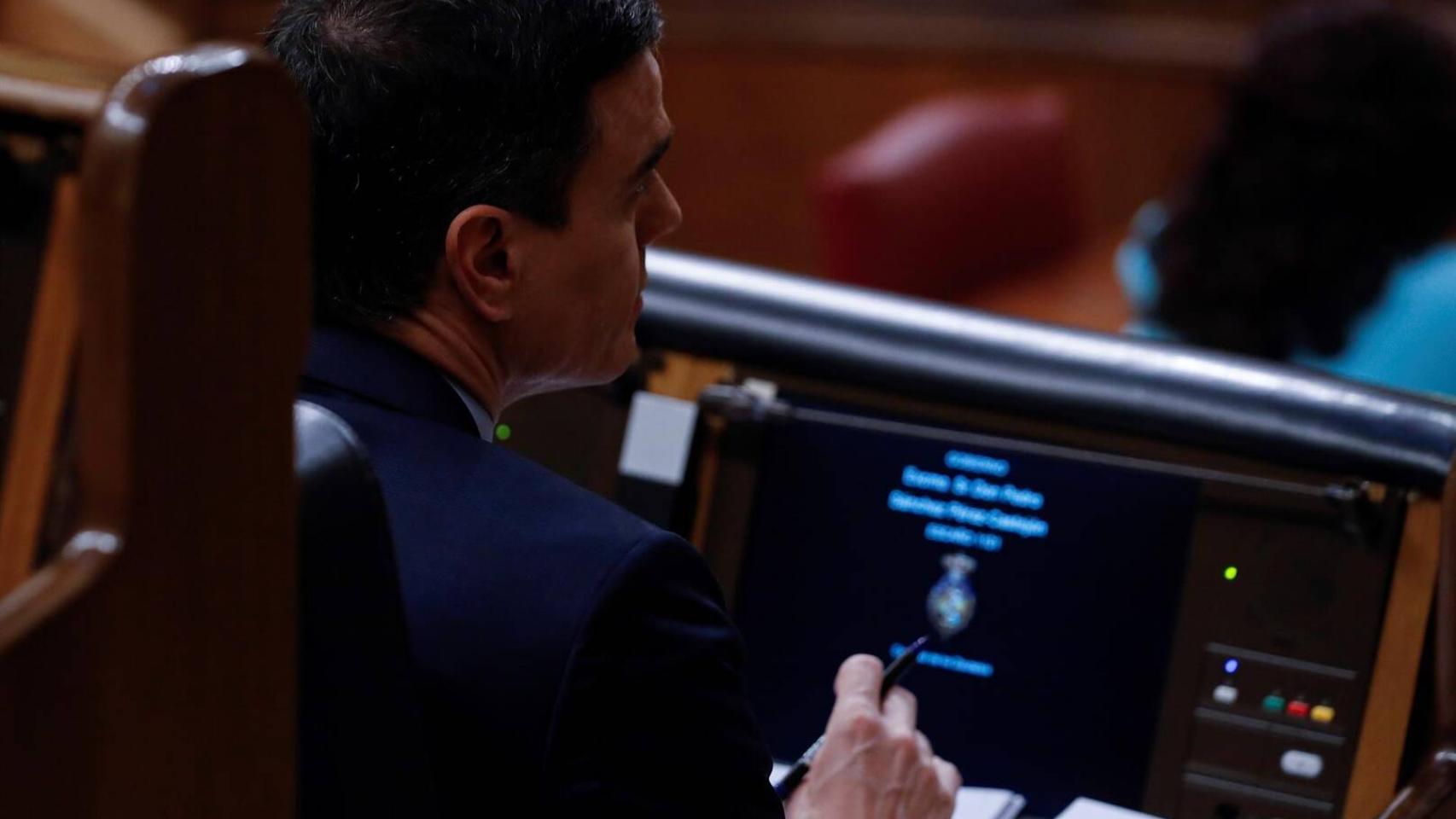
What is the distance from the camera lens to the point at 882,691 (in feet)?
3.41

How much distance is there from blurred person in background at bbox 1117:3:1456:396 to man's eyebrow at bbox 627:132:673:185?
1.30 meters

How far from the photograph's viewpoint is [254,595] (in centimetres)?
61

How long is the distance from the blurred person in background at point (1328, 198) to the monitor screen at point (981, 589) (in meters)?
1.08

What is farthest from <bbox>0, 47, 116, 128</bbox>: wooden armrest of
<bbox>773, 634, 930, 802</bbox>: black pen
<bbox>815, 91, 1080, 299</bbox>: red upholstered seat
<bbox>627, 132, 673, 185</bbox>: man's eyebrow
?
<bbox>815, 91, 1080, 299</bbox>: red upholstered seat

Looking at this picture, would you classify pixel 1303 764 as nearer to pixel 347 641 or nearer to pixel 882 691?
pixel 882 691

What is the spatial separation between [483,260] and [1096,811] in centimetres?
50

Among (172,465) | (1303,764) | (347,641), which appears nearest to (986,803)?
(1303,764)

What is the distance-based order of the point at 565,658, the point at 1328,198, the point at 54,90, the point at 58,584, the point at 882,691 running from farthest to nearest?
the point at 1328,198, the point at 882,691, the point at 565,658, the point at 54,90, the point at 58,584

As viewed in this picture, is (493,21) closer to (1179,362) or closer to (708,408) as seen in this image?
(708,408)

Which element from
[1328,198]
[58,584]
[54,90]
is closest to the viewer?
[58,584]

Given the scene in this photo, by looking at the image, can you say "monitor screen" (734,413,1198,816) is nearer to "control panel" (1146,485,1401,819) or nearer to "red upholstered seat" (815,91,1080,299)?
"control panel" (1146,485,1401,819)

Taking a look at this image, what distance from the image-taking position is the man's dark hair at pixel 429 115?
0.90 m

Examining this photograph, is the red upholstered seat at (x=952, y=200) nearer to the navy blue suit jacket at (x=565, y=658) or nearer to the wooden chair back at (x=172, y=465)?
the navy blue suit jacket at (x=565, y=658)

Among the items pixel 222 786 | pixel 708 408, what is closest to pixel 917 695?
pixel 708 408
